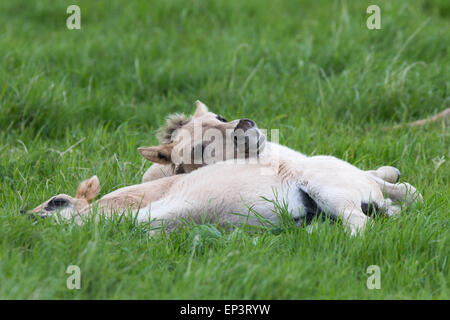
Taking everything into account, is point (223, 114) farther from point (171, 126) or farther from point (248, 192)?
point (248, 192)

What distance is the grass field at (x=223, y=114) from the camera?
3.62 meters

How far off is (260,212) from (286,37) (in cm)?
461

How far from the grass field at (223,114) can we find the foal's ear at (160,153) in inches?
22.0

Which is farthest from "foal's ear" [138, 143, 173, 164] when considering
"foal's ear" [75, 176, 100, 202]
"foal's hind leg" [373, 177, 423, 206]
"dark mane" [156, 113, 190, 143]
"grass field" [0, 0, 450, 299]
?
"foal's hind leg" [373, 177, 423, 206]

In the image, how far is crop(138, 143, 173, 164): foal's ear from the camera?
16.0 feet

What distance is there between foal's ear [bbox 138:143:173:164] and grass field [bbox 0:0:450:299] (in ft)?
1.83

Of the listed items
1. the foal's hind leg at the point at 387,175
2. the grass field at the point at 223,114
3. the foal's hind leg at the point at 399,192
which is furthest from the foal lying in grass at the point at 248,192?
the foal's hind leg at the point at 387,175

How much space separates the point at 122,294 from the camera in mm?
3418

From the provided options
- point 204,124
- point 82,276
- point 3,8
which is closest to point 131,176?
point 204,124

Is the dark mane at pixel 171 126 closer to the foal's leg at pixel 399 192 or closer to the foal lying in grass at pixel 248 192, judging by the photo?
the foal lying in grass at pixel 248 192

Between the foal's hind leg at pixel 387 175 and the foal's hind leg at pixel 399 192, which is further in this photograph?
the foal's hind leg at pixel 387 175

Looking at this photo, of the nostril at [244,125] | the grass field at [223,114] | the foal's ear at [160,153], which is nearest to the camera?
the grass field at [223,114]
